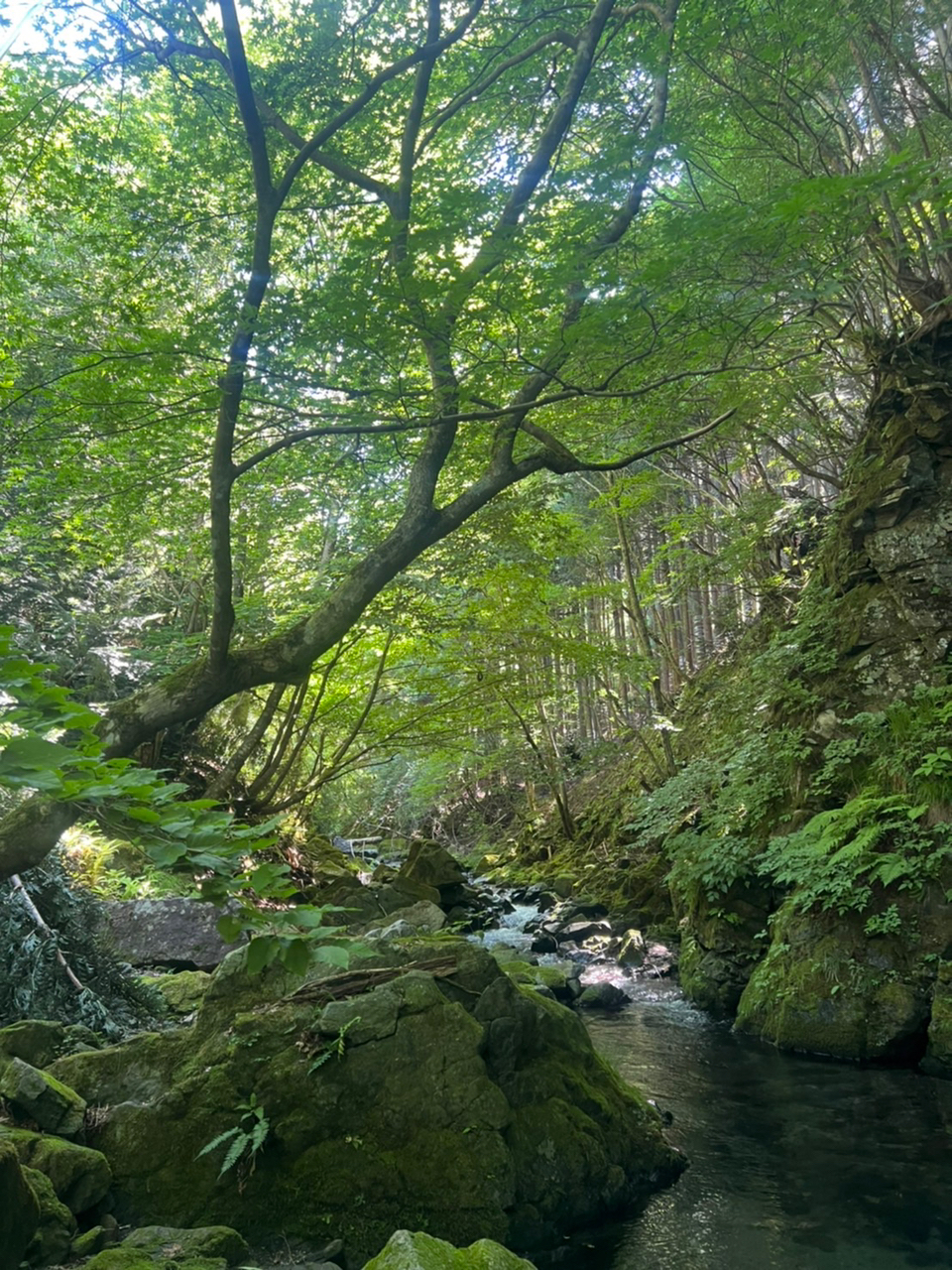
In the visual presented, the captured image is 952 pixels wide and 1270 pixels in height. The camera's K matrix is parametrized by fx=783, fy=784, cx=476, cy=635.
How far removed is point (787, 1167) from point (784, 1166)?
21 mm

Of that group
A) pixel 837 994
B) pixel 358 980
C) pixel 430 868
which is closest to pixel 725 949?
pixel 837 994

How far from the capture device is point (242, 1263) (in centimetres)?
346

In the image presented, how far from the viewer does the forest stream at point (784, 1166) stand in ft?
13.5

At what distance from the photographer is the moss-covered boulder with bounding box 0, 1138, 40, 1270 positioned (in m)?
3.01

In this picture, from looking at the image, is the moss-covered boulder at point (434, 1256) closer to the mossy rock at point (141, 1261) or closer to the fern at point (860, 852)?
the mossy rock at point (141, 1261)

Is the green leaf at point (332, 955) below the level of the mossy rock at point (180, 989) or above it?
above

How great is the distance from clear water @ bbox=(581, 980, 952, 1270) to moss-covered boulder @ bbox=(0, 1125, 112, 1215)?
2.47 meters

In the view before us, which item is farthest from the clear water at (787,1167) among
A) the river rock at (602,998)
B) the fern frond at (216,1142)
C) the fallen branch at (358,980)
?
the fern frond at (216,1142)

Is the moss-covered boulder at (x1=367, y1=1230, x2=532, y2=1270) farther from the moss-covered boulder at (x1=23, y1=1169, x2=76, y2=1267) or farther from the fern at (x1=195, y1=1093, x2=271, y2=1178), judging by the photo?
the fern at (x1=195, y1=1093, x2=271, y2=1178)

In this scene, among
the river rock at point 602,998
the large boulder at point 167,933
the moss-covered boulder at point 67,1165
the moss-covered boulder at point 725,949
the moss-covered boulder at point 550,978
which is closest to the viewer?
the moss-covered boulder at point 67,1165

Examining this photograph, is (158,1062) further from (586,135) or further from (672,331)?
(586,135)

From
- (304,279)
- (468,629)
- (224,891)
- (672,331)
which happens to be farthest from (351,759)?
(224,891)

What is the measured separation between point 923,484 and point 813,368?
333cm

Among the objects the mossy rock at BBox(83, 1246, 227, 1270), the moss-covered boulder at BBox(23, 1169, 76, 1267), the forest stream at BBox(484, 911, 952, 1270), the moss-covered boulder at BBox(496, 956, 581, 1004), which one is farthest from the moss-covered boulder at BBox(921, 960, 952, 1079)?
the moss-covered boulder at BBox(23, 1169, 76, 1267)
